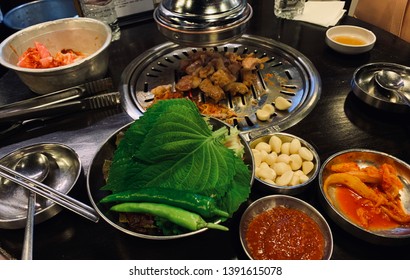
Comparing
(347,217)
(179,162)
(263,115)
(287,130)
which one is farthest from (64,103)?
(347,217)

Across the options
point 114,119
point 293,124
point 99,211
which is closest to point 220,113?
point 293,124

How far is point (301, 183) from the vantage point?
5.52 feet

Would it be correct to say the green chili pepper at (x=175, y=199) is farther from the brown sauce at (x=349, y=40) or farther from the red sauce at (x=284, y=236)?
the brown sauce at (x=349, y=40)

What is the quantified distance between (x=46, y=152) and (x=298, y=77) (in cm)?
192

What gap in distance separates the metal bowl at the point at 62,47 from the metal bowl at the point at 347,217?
5.73ft

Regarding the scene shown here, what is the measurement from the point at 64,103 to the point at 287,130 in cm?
154

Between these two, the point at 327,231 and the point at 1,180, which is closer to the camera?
the point at 327,231

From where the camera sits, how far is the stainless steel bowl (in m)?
1.98

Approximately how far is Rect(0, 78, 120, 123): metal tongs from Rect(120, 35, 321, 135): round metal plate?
0.15 meters

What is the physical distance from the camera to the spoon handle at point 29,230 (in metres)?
1.37

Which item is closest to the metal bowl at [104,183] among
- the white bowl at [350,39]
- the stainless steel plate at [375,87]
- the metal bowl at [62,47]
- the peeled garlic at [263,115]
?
the peeled garlic at [263,115]

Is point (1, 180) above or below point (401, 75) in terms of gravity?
below

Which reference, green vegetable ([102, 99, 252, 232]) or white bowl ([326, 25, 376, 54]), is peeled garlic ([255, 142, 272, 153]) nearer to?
green vegetable ([102, 99, 252, 232])

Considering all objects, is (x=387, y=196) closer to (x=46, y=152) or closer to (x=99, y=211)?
(x=99, y=211)
